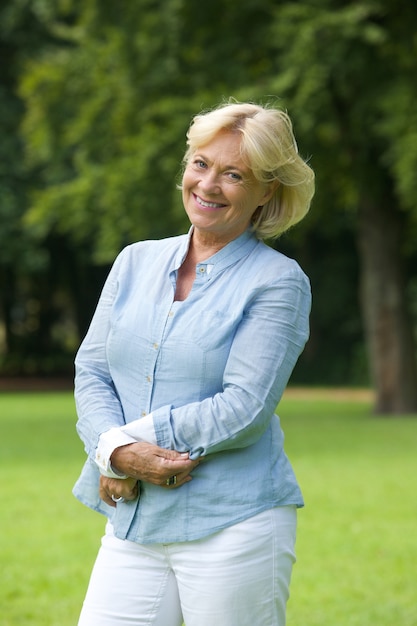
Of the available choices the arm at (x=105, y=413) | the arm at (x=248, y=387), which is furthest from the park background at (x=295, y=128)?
the arm at (x=248, y=387)

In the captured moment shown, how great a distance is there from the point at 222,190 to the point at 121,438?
0.73m

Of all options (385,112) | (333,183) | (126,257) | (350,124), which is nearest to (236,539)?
(126,257)

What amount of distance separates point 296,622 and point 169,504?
331cm

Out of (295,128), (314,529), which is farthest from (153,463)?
(295,128)

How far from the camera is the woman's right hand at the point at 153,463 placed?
3.10 meters

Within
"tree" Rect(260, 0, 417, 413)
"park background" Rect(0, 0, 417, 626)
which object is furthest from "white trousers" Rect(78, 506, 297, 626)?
"tree" Rect(260, 0, 417, 413)

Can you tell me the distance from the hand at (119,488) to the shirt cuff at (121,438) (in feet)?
0.08

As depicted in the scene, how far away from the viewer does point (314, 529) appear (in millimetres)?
9094

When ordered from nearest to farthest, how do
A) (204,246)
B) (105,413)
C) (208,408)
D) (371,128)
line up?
(208,408), (105,413), (204,246), (371,128)

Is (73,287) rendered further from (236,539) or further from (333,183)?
(236,539)

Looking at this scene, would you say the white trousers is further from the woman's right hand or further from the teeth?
the teeth

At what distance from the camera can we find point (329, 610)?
6.48 m

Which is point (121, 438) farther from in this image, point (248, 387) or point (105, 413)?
point (248, 387)

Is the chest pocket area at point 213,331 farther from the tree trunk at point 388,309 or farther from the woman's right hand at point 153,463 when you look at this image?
the tree trunk at point 388,309
